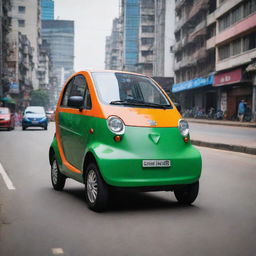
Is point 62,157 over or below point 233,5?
below

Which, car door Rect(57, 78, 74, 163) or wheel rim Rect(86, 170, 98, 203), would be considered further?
car door Rect(57, 78, 74, 163)

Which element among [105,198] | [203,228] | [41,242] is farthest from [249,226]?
[41,242]

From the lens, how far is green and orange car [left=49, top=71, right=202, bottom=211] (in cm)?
570

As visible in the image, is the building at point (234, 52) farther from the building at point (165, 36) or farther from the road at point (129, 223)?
the building at point (165, 36)

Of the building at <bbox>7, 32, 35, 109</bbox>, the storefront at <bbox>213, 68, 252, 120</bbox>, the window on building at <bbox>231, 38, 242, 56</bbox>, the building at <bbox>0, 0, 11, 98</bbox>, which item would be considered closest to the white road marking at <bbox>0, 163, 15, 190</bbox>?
the storefront at <bbox>213, 68, 252, 120</bbox>

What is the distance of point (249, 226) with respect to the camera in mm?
5109

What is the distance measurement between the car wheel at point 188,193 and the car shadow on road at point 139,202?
0.26 ft

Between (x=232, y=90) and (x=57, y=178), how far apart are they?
40083 millimetres

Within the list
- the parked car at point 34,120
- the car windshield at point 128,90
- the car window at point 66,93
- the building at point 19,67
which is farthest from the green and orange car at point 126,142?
the building at point 19,67

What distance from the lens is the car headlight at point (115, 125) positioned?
5.81 m

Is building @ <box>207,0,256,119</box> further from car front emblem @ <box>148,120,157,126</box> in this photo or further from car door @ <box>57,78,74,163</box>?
car front emblem @ <box>148,120,157,126</box>

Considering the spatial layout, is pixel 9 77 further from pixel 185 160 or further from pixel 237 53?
pixel 185 160

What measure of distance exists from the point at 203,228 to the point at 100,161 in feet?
4.58

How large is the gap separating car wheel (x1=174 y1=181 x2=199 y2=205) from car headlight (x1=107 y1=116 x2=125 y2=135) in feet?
3.45
